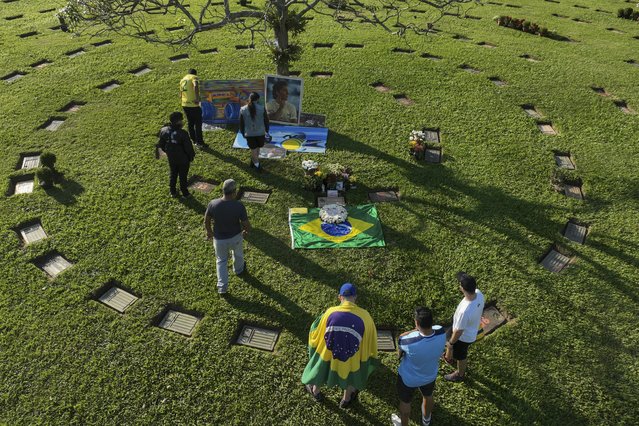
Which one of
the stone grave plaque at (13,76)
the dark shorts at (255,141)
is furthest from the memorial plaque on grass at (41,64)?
the dark shorts at (255,141)

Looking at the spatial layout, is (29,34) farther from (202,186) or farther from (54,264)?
(54,264)

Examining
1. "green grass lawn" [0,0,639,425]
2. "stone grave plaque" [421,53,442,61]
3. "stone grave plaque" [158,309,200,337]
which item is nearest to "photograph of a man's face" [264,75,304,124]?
"green grass lawn" [0,0,639,425]

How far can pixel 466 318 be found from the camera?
19.3 feet

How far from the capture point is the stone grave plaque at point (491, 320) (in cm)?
738

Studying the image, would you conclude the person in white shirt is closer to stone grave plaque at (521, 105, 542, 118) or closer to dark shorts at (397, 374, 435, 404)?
dark shorts at (397, 374, 435, 404)

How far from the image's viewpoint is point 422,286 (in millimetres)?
8039

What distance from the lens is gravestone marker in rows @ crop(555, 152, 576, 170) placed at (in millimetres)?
11219

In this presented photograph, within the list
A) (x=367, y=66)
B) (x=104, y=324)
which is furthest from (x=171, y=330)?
(x=367, y=66)

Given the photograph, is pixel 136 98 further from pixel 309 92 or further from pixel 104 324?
pixel 104 324

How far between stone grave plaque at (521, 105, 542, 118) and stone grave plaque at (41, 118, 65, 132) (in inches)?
566

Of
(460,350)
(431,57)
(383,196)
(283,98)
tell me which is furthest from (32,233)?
(431,57)

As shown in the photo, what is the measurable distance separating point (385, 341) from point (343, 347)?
6.55 ft

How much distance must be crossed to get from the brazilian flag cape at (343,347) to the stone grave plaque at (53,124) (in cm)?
1105

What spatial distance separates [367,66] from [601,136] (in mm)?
8134
